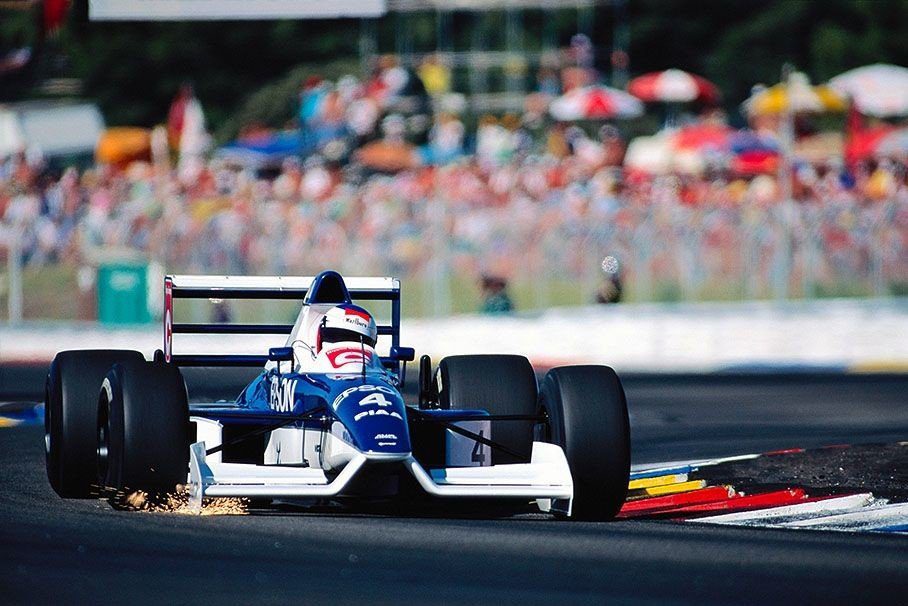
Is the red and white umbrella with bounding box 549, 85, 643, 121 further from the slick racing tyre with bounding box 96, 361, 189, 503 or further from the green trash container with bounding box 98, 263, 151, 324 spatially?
the slick racing tyre with bounding box 96, 361, 189, 503

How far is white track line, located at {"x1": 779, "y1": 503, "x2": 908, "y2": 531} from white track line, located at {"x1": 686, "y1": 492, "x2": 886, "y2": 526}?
0.08 metres

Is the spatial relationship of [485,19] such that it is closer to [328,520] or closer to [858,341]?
[858,341]

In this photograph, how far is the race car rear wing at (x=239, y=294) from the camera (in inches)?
398

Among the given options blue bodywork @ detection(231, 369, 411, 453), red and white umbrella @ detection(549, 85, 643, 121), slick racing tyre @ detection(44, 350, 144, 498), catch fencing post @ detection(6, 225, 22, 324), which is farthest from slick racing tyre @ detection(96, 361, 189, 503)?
red and white umbrella @ detection(549, 85, 643, 121)

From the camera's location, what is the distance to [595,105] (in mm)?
30203

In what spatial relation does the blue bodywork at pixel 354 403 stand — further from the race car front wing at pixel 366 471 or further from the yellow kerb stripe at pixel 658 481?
the yellow kerb stripe at pixel 658 481

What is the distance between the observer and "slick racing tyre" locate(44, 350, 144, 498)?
8.98 meters

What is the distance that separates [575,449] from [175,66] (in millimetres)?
39186

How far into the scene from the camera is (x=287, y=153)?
31078 millimetres

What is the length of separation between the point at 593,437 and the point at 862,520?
1306 millimetres

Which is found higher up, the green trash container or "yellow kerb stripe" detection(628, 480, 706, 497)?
the green trash container

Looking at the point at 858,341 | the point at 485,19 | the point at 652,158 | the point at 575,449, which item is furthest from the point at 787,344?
the point at 485,19

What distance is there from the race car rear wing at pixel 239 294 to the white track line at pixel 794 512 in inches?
78.7

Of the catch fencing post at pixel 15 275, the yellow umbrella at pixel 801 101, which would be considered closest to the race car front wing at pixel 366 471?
the catch fencing post at pixel 15 275
